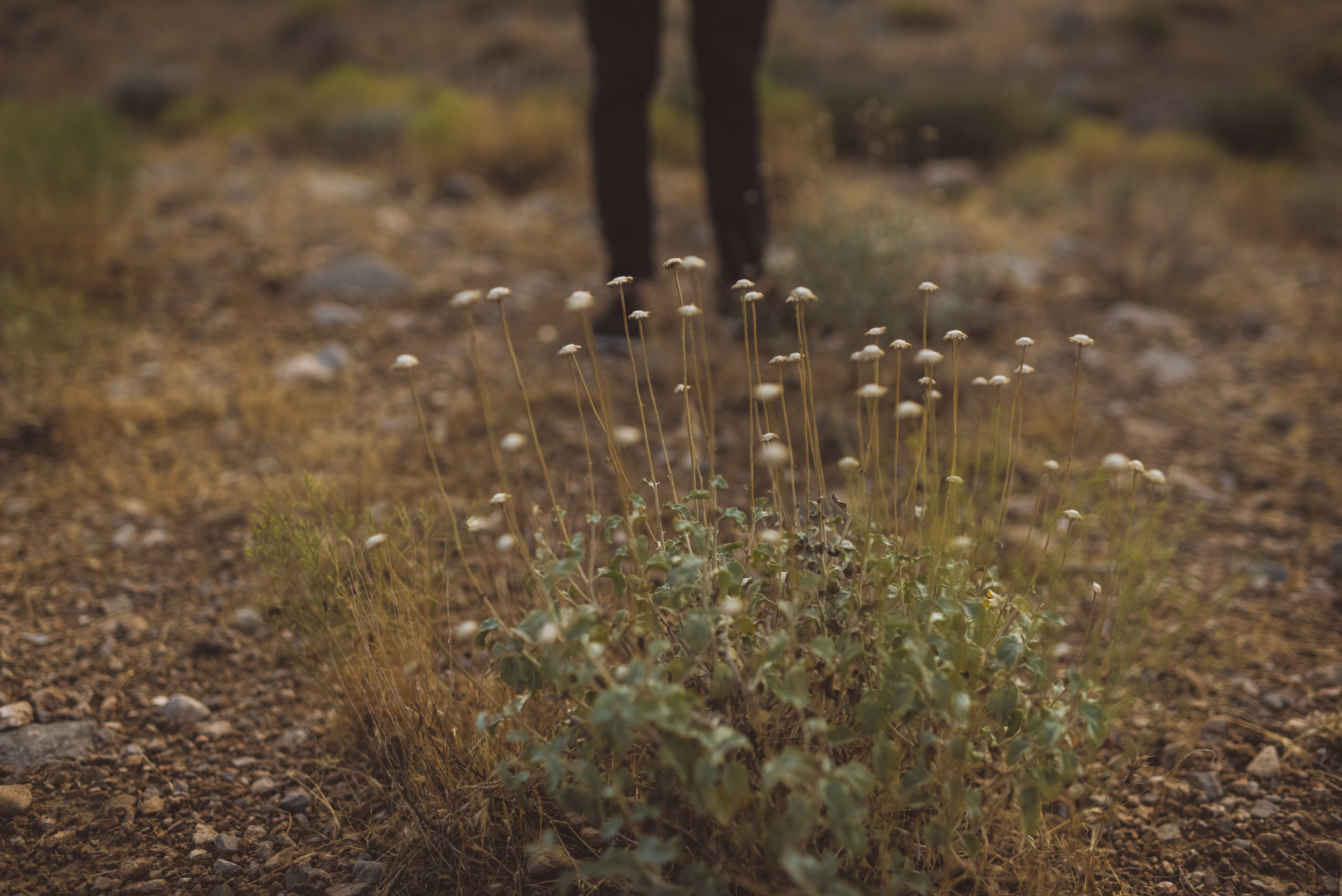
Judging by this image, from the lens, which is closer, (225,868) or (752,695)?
(752,695)

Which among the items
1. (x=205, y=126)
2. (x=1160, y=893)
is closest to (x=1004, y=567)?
(x=1160, y=893)

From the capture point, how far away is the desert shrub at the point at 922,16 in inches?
612

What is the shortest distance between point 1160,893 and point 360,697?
4.70ft

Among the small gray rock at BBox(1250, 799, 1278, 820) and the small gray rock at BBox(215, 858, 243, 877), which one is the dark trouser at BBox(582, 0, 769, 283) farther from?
the small gray rock at BBox(215, 858, 243, 877)

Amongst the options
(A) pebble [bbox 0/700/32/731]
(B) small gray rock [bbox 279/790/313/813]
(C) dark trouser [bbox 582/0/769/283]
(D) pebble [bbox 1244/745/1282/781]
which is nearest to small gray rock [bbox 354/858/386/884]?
(B) small gray rock [bbox 279/790/313/813]

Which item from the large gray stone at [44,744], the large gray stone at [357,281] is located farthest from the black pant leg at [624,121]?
the large gray stone at [44,744]

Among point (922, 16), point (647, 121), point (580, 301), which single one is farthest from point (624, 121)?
point (922, 16)

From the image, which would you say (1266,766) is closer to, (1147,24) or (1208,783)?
(1208,783)

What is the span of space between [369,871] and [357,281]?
10.1ft

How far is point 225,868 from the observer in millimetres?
1360

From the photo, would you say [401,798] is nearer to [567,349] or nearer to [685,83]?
[567,349]

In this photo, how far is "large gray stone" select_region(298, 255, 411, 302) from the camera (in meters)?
3.78

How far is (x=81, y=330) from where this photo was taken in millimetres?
3129

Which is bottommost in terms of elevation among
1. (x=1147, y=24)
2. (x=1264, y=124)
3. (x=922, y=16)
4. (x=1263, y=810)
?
(x=1263, y=810)
